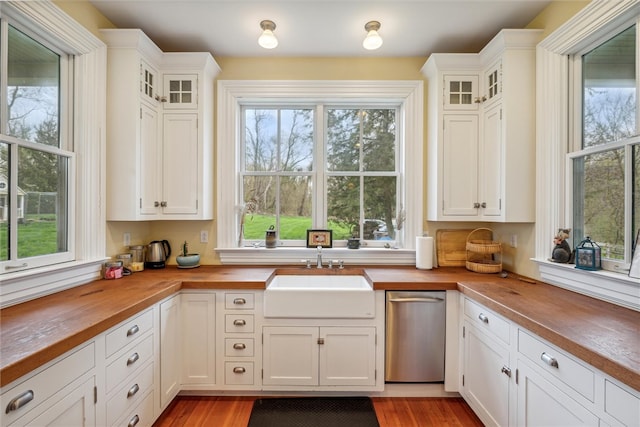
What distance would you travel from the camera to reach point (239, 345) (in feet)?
6.66

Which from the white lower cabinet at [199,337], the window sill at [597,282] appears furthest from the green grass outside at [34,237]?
the window sill at [597,282]

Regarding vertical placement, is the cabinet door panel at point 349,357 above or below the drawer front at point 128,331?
below

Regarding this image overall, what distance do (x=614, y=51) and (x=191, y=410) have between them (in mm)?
3528

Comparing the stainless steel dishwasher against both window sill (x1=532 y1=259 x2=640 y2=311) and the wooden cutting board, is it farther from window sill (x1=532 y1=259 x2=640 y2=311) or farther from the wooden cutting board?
window sill (x1=532 y1=259 x2=640 y2=311)

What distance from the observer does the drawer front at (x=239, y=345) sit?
6.67ft

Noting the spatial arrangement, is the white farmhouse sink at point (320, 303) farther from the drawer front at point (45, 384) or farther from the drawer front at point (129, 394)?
the drawer front at point (45, 384)

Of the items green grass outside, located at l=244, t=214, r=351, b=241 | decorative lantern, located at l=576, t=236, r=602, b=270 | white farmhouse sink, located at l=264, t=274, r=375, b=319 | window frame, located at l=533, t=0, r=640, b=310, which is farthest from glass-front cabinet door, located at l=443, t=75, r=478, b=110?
white farmhouse sink, located at l=264, t=274, r=375, b=319

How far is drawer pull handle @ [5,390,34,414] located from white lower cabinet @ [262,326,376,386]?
1.23 metres

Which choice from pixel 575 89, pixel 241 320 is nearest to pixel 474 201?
pixel 575 89

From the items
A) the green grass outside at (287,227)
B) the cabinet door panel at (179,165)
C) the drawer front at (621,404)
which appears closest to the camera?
the drawer front at (621,404)

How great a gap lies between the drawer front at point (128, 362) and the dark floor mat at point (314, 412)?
2.63ft

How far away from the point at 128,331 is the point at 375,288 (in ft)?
4.95

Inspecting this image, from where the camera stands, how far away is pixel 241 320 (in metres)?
2.03

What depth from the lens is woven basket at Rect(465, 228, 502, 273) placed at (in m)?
2.28
